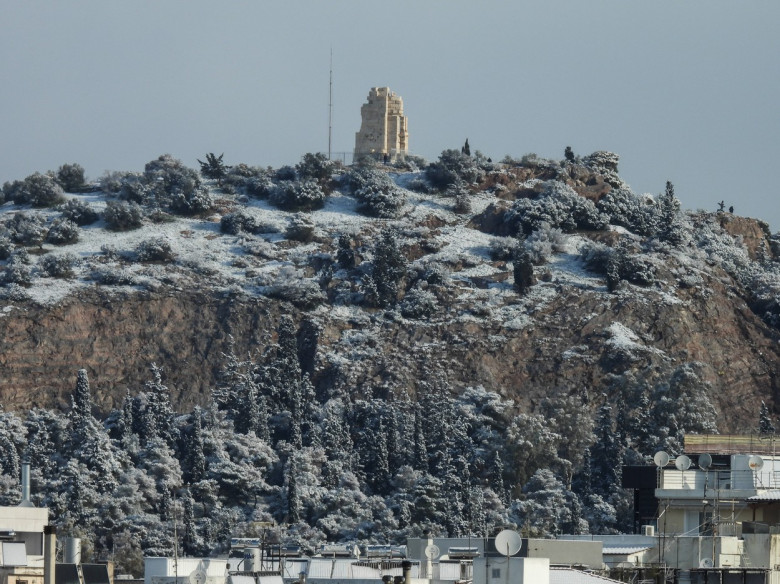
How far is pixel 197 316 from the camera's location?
145500 mm

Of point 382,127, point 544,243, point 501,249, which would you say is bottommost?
point 501,249

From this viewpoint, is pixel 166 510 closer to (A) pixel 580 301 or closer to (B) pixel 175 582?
(A) pixel 580 301

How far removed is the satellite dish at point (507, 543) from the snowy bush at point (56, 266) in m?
95.7

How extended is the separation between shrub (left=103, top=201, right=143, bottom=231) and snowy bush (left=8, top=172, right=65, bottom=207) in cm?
491

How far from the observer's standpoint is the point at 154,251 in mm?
149250

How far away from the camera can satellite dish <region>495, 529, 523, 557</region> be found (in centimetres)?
5250

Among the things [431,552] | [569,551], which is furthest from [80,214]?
[431,552]

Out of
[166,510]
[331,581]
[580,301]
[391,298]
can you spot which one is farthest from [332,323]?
[331,581]

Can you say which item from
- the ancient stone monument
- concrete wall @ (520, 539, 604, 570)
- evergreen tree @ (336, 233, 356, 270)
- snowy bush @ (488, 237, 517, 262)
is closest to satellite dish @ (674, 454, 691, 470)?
concrete wall @ (520, 539, 604, 570)

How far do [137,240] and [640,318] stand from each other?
94.0ft

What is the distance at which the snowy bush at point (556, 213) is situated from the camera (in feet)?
515

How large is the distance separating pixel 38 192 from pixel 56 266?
537 inches

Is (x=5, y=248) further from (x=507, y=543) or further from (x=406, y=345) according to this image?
(x=507, y=543)

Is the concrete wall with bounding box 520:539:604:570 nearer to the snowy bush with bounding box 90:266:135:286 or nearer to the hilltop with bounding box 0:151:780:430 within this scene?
the hilltop with bounding box 0:151:780:430
